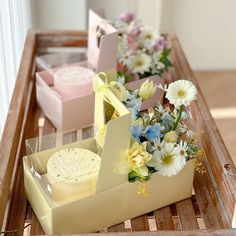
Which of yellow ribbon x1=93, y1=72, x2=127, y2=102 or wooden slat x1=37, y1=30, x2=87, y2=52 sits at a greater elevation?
yellow ribbon x1=93, y1=72, x2=127, y2=102

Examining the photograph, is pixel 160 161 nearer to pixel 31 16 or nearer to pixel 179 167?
pixel 179 167

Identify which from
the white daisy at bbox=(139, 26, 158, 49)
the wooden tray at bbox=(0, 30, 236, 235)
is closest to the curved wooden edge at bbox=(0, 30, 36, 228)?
the wooden tray at bbox=(0, 30, 236, 235)

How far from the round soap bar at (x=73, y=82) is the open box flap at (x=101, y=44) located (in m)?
0.05

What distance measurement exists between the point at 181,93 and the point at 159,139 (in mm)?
→ 97

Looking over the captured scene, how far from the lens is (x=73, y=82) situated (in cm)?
148

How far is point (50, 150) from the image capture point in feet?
3.79

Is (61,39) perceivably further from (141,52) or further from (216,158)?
(216,158)

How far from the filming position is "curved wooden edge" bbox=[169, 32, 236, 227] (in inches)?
42.1

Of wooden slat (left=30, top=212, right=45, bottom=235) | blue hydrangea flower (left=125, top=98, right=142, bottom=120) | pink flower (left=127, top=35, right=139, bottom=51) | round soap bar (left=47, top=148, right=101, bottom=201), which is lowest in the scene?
wooden slat (left=30, top=212, right=45, bottom=235)

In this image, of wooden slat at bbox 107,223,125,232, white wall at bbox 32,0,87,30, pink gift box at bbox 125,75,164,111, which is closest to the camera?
wooden slat at bbox 107,223,125,232

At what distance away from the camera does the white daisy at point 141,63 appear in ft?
5.25

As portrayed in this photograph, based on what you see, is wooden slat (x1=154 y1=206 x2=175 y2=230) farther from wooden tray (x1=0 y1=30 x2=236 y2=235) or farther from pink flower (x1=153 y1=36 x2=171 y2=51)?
pink flower (x1=153 y1=36 x2=171 y2=51)

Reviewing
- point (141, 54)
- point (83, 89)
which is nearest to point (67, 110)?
point (83, 89)

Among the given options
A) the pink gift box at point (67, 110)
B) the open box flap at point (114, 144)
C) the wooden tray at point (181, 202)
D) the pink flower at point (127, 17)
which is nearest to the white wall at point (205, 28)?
the pink flower at point (127, 17)
